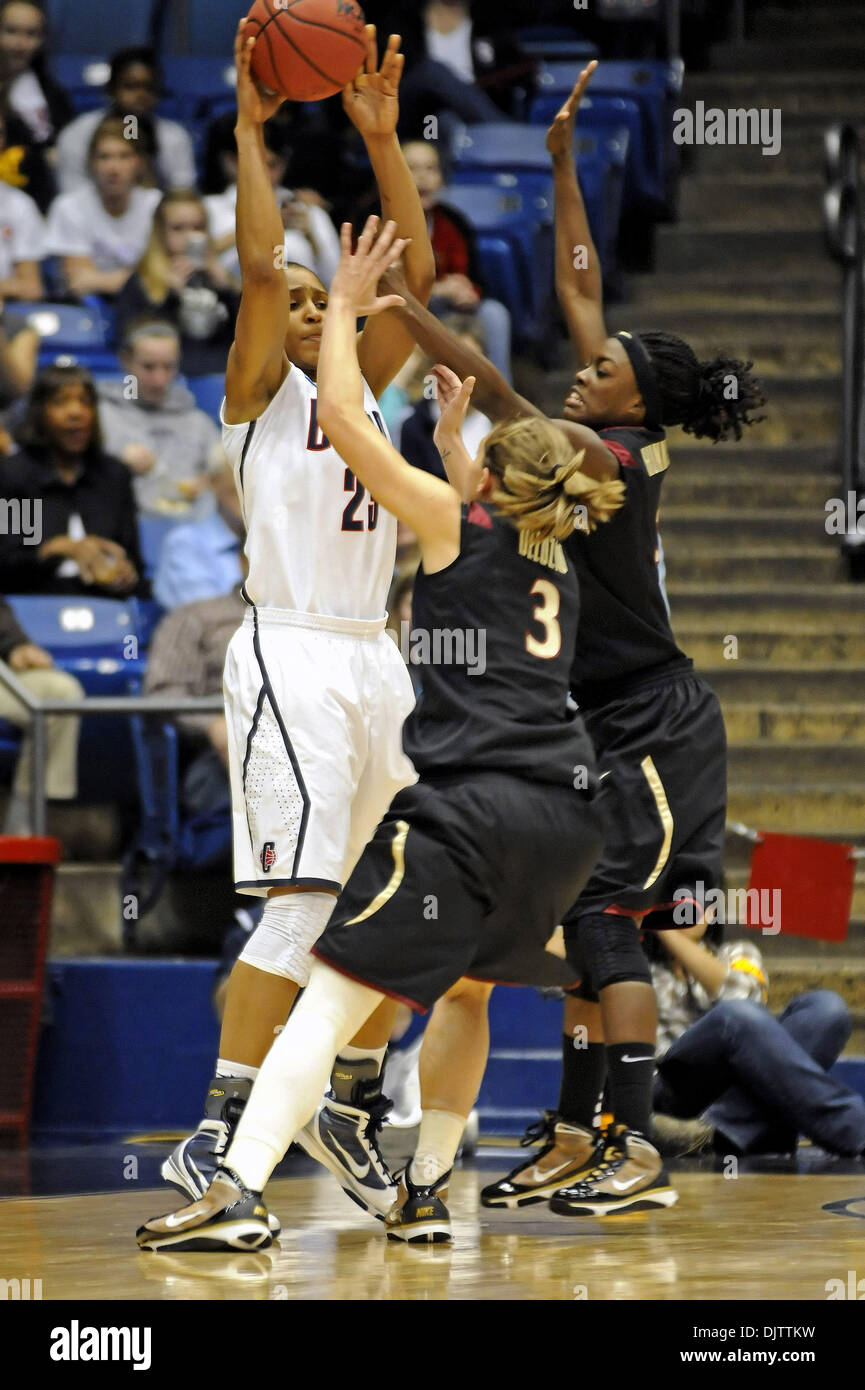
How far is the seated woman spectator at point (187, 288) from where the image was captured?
28.1 ft

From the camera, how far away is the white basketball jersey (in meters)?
4.34

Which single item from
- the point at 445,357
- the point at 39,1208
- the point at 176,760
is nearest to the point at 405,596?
the point at 176,760

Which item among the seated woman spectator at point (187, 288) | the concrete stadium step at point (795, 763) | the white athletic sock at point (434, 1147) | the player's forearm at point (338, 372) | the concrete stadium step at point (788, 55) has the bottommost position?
the white athletic sock at point (434, 1147)

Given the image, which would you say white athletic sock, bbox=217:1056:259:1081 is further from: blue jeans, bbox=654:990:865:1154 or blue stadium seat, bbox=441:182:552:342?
Answer: blue stadium seat, bbox=441:182:552:342

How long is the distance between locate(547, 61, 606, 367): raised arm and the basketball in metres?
0.72

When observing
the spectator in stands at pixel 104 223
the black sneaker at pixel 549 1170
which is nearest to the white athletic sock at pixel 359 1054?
the black sneaker at pixel 549 1170

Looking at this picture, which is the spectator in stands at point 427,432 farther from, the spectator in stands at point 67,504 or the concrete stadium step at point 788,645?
the concrete stadium step at point 788,645

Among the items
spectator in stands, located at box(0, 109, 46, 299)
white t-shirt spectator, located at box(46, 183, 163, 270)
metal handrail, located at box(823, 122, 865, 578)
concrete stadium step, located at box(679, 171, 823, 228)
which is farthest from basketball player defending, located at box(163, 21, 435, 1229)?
concrete stadium step, located at box(679, 171, 823, 228)

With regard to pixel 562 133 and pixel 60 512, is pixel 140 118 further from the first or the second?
pixel 562 133

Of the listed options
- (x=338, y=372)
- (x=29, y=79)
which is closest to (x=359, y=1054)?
(x=338, y=372)

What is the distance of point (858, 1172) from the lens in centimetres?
541

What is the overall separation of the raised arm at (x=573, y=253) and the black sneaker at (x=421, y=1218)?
6.57ft

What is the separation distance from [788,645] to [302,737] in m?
4.20

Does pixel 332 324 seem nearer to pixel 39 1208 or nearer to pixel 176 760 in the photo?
pixel 39 1208
